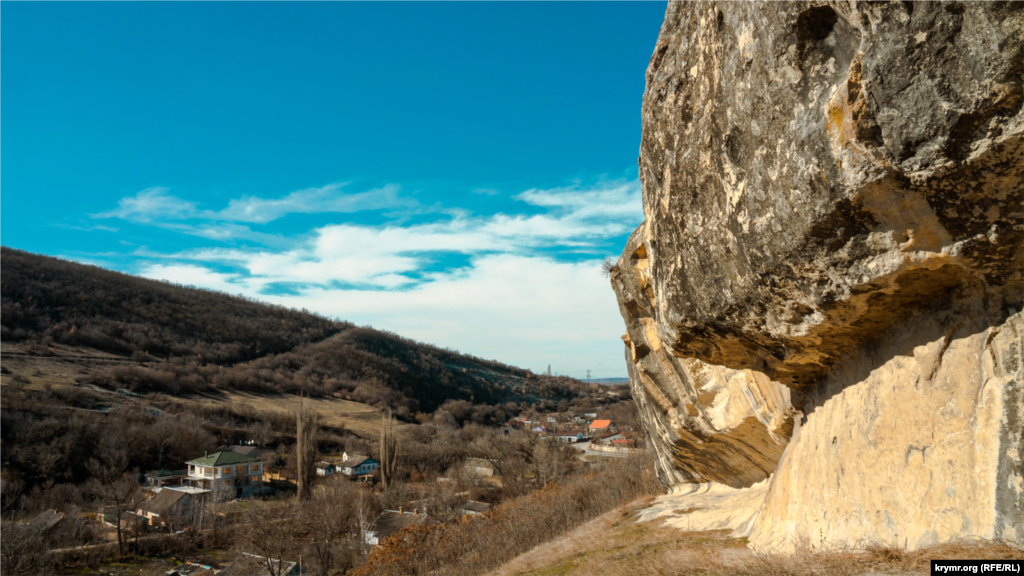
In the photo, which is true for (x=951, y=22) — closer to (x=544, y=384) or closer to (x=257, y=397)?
(x=257, y=397)

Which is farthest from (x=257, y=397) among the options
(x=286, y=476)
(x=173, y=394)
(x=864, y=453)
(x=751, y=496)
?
(x=864, y=453)

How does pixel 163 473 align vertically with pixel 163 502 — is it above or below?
below

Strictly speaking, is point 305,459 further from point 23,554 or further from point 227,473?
point 23,554

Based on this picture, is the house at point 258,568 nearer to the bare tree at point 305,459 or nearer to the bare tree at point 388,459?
the bare tree at point 305,459

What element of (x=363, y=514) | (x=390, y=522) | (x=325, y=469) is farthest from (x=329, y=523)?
(x=325, y=469)

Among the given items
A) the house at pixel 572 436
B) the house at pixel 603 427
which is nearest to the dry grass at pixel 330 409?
the house at pixel 572 436

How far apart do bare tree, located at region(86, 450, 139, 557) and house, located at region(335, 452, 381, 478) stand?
14.6 meters

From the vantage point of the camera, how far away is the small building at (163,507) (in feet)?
96.4

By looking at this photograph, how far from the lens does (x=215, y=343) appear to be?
90.6 m

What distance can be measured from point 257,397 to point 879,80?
77210 millimetres

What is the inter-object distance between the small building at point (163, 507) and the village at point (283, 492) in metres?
0.06

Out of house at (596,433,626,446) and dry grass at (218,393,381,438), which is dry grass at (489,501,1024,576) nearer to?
house at (596,433,626,446)

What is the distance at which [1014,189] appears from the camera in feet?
12.2

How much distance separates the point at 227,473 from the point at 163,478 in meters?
4.24
